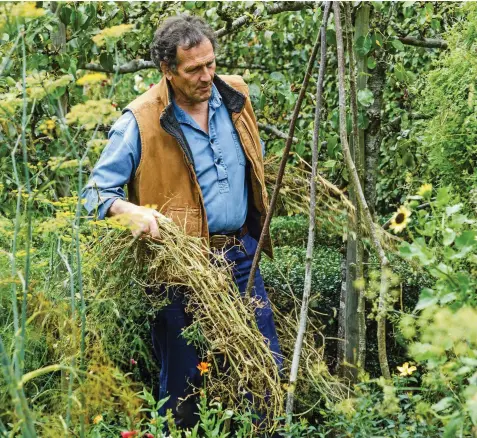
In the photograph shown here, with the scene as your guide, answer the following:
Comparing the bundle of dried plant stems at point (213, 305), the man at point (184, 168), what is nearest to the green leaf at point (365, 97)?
the man at point (184, 168)

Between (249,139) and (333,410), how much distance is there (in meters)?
1.40

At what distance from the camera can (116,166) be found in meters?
2.95

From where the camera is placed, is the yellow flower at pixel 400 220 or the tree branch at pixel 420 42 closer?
the yellow flower at pixel 400 220

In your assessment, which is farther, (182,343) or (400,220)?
(182,343)

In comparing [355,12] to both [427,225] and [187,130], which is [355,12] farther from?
[427,225]

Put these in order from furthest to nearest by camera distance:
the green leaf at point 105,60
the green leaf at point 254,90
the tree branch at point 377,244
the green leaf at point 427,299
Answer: the green leaf at point 105,60 → the green leaf at point 254,90 → the tree branch at point 377,244 → the green leaf at point 427,299

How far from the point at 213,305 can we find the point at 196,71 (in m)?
1.01

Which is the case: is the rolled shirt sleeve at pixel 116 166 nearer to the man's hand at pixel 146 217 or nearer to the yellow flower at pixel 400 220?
the man's hand at pixel 146 217

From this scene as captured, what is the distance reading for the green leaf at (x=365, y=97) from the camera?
117 inches

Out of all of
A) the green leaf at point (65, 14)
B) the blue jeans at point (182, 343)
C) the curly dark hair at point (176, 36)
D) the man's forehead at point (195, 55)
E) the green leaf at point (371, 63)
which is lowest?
the blue jeans at point (182, 343)

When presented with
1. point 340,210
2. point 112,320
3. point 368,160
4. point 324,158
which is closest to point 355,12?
A: point 368,160

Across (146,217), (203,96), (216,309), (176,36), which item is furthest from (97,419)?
(176,36)

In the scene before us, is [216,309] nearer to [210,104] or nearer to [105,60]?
[210,104]

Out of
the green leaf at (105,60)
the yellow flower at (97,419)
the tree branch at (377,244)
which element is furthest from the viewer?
the green leaf at (105,60)
